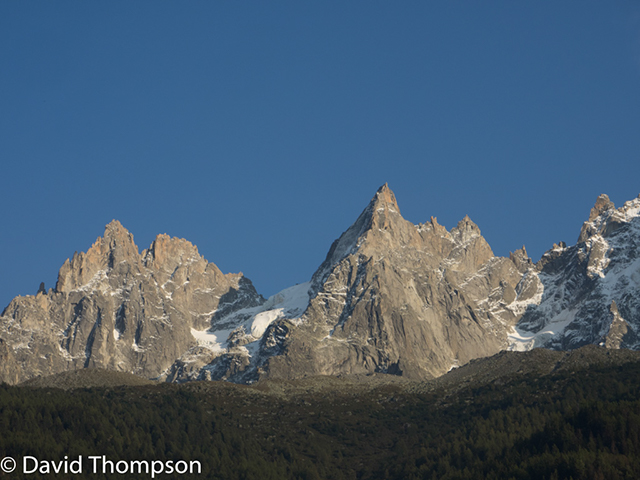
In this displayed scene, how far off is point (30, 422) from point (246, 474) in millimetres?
29667

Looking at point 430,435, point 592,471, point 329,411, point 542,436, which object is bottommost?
point 592,471

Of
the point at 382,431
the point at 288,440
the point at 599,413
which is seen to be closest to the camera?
the point at 599,413

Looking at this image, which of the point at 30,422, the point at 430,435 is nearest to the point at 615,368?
the point at 430,435

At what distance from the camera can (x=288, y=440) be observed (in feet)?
539

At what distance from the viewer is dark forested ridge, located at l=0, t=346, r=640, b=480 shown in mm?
133375

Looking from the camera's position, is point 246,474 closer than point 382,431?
Yes

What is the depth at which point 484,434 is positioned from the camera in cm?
15350

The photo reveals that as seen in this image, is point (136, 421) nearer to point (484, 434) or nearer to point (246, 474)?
point (246, 474)

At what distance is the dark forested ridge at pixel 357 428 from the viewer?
5251 inches

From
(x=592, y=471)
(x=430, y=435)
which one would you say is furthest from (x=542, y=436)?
(x=430, y=435)

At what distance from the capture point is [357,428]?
6939 inches

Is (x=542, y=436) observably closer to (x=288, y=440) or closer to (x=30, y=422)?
(x=288, y=440)

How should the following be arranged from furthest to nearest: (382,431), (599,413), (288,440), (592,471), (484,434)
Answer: (382,431) → (288,440) → (484,434) → (599,413) → (592,471)

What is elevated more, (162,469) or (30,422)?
(30,422)
